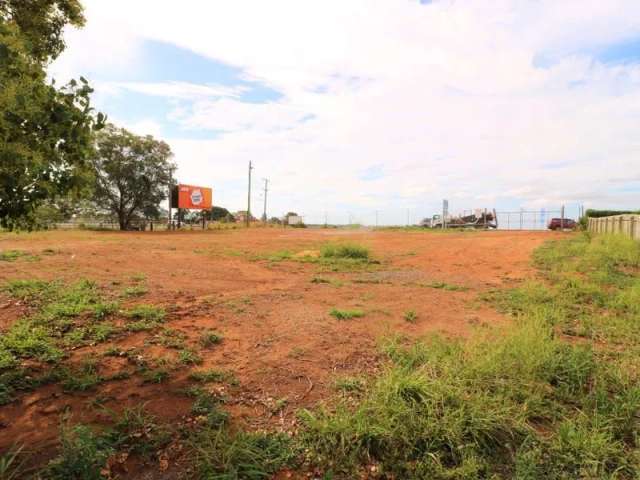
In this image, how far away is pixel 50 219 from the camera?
337 cm

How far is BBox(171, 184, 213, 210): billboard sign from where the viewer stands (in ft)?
109

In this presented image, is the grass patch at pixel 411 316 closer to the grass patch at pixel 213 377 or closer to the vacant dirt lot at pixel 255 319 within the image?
the vacant dirt lot at pixel 255 319

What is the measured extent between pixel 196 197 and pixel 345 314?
3237 cm

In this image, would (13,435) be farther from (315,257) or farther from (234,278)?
(315,257)

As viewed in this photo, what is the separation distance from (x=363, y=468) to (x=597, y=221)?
899 inches

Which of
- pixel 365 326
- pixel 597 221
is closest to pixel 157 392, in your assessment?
pixel 365 326

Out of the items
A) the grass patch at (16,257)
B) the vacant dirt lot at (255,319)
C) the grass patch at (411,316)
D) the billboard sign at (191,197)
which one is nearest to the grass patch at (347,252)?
the vacant dirt lot at (255,319)

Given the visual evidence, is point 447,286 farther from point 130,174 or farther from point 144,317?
point 130,174

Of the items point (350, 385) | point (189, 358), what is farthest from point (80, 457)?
point (350, 385)

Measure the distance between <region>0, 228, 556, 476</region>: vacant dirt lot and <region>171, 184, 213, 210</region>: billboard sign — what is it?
2464 cm

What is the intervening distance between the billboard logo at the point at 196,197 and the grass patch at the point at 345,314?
3184cm

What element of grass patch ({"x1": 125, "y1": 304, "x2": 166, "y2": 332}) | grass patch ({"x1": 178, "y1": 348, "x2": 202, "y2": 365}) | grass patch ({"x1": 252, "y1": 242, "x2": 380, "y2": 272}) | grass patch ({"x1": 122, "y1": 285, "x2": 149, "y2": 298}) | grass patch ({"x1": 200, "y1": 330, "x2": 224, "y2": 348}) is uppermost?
grass patch ({"x1": 252, "y1": 242, "x2": 380, "y2": 272})

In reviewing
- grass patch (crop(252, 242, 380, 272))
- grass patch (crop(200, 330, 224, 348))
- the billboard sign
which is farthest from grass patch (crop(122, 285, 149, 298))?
the billboard sign

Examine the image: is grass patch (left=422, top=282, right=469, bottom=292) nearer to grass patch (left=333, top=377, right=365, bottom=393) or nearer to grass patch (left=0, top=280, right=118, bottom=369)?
grass patch (left=333, top=377, right=365, bottom=393)
